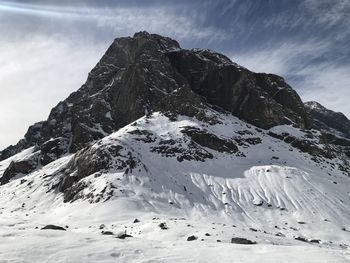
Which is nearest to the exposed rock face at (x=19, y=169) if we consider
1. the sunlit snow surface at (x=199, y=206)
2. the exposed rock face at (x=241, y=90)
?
the sunlit snow surface at (x=199, y=206)

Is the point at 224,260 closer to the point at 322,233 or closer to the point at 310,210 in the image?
the point at 322,233

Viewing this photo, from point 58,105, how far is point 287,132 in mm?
99527

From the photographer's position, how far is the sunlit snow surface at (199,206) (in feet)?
82.0

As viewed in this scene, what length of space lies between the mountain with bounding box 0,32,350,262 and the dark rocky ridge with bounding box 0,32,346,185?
20.2 inches

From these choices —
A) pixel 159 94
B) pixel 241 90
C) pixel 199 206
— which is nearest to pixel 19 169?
pixel 159 94

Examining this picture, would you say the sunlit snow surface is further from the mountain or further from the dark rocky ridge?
the dark rocky ridge

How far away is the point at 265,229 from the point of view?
206ft

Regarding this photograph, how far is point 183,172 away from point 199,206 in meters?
14.6

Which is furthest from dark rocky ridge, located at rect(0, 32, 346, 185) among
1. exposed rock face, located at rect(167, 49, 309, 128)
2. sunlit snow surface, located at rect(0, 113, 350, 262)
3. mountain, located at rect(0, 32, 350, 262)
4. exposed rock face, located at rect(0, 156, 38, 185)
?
sunlit snow surface, located at rect(0, 113, 350, 262)

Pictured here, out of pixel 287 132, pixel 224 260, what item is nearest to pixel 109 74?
pixel 287 132

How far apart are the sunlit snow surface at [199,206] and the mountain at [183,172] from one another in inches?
8.5

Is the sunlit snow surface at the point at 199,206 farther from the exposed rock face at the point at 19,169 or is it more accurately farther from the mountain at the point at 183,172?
the exposed rock face at the point at 19,169

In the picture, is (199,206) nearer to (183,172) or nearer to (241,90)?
(183,172)

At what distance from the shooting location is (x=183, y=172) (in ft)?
280
